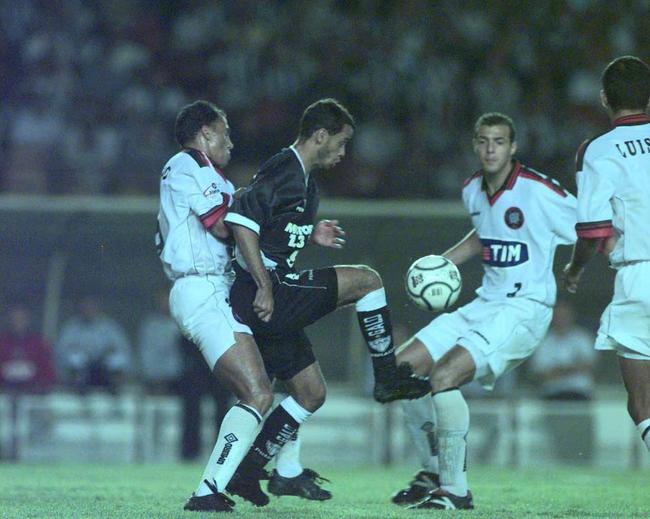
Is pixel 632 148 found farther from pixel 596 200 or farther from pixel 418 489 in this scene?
pixel 418 489

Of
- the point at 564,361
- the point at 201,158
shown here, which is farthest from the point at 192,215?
the point at 564,361

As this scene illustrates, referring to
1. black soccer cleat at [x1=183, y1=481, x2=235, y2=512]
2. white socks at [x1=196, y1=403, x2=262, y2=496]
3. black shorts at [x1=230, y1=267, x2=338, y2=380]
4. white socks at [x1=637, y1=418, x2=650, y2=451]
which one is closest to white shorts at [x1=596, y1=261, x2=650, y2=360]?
white socks at [x1=637, y1=418, x2=650, y2=451]

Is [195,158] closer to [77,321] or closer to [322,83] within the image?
[77,321]

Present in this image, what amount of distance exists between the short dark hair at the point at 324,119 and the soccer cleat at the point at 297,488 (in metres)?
2.02

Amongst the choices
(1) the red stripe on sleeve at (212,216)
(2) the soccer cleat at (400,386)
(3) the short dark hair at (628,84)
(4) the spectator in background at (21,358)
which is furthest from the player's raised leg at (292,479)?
(4) the spectator in background at (21,358)

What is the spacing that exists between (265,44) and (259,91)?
72cm

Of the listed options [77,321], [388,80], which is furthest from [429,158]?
[77,321]

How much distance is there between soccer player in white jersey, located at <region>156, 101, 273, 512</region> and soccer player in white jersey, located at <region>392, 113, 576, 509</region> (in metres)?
1.35

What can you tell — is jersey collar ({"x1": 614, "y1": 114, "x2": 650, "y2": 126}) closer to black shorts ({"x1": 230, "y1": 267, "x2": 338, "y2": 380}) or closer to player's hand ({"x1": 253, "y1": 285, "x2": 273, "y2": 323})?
black shorts ({"x1": 230, "y1": 267, "x2": 338, "y2": 380})

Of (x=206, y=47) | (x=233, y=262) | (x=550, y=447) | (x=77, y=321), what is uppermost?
(x=206, y=47)

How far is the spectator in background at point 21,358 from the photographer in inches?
516

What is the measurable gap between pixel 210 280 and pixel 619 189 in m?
2.24

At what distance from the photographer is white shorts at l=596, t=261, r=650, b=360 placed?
20.6 feet

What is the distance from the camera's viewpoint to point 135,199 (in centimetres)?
1284
